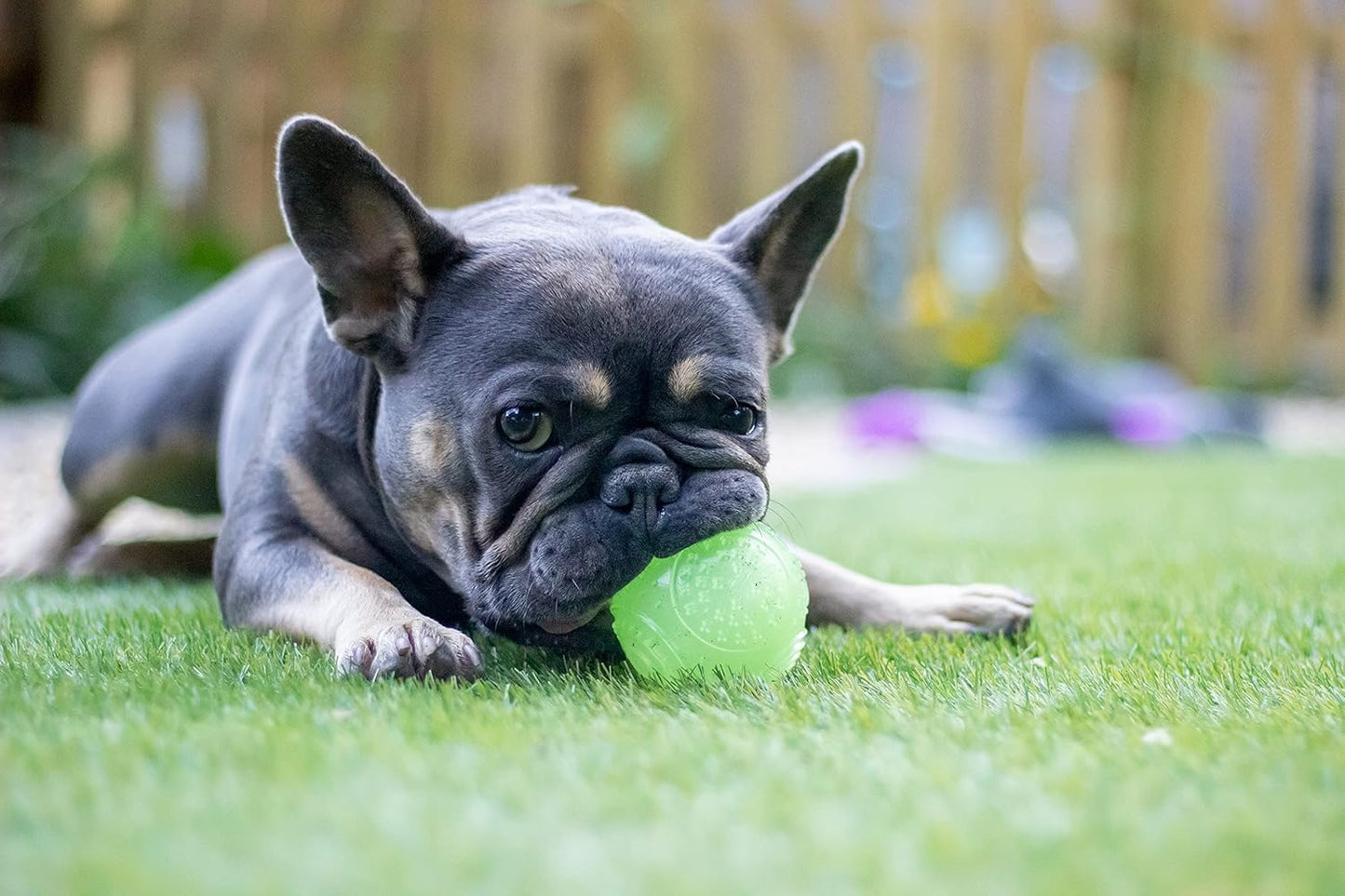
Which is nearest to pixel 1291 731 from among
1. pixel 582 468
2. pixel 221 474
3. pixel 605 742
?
pixel 605 742

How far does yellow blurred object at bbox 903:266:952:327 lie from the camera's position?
33.8 feet

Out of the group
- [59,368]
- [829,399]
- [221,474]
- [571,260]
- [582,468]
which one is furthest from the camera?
[829,399]

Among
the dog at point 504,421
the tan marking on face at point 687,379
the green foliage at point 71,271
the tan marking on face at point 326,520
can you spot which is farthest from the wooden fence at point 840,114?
the tan marking on face at point 687,379

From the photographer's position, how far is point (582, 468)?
2451 millimetres

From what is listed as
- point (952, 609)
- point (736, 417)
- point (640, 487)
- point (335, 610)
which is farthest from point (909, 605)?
point (335, 610)

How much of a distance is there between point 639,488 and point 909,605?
2.75 feet

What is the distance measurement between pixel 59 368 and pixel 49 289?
21.6 inches

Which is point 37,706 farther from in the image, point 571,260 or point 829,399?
point 829,399

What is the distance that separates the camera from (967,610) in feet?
9.29

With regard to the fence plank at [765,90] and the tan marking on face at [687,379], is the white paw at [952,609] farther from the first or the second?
the fence plank at [765,90]

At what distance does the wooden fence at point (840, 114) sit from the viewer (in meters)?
10.1

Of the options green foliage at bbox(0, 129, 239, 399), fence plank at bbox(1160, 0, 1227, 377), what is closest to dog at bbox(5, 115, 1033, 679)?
green foliage at bbox(0, 129, 239, 399)

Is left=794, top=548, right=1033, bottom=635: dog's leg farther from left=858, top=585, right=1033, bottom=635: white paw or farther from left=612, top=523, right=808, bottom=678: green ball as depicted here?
left=612, top=523, right=808, bottom=678: green ball

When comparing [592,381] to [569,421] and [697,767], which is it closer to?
[569,421]
